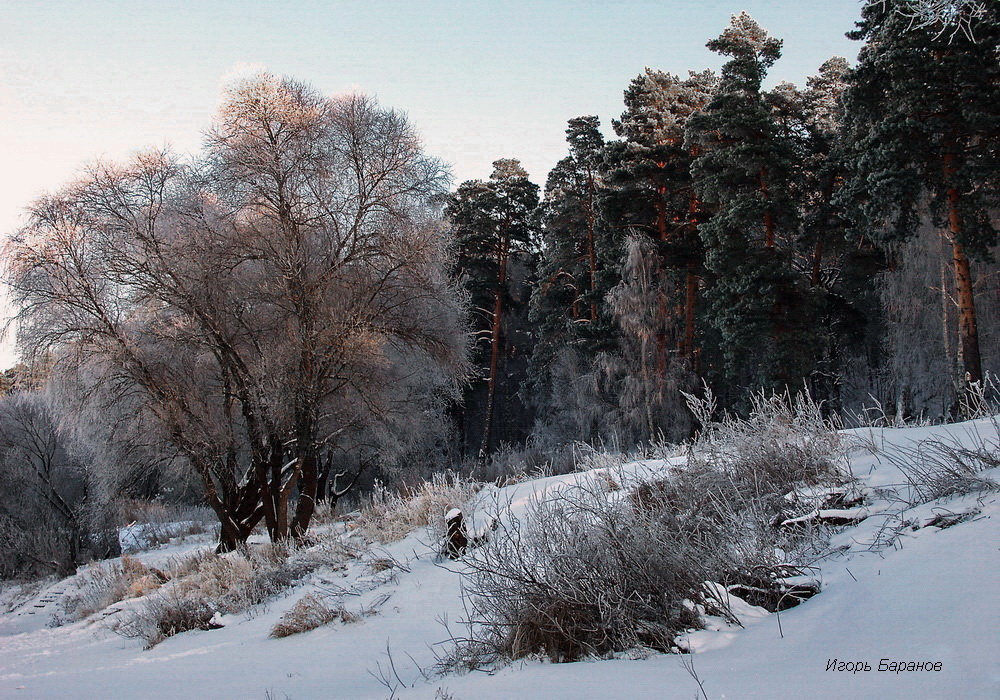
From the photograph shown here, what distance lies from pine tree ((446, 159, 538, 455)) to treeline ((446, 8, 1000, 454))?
3.75 feet

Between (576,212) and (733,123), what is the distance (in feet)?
32.4

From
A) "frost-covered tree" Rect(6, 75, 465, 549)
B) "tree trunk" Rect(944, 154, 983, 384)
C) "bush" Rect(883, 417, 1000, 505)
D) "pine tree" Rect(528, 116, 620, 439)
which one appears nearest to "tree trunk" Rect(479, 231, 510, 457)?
"pine tree" Rect(528, 116, 620, 439)

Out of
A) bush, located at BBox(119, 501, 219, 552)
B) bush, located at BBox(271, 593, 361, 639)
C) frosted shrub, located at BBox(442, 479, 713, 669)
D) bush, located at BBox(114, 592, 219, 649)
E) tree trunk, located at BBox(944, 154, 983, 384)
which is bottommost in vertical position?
bush, located at BBox(119, 501, 219, 552)

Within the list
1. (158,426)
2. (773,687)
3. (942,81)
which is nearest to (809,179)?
(942,81)

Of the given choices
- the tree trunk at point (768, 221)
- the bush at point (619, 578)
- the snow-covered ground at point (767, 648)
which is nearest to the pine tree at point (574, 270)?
the tree trunk at point (768, 221)

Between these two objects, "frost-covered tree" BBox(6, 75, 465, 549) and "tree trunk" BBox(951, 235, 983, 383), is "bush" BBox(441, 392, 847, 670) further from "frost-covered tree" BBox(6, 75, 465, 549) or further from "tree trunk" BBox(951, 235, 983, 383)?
"tree trunk" BBox(951, 235, 983, 383)

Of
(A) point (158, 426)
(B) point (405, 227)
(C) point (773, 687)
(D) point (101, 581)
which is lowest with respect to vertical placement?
(D) point (101, 581)

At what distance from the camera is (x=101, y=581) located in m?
14.0

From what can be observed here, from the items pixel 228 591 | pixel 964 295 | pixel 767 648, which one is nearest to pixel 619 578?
pixel 767 648

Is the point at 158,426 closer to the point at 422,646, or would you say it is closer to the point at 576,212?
the point at 422,646

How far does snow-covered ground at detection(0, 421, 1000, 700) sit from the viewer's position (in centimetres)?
254

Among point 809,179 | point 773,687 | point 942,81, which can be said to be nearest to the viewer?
point 773,687

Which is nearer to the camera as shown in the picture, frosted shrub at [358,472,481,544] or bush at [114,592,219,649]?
bush at [114,592,219,649]

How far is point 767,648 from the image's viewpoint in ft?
9.86
